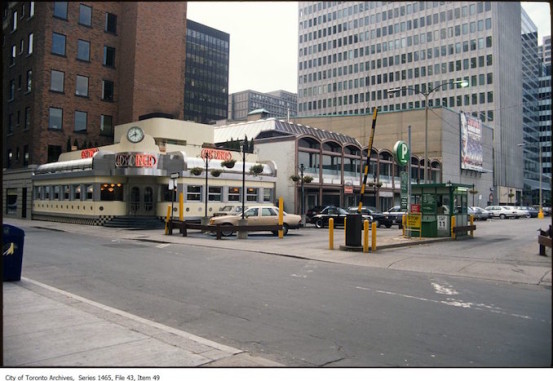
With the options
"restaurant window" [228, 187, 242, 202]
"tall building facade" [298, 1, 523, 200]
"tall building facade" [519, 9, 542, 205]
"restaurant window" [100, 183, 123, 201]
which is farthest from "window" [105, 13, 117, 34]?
"restaurant window" [228, 187, 242, 202]

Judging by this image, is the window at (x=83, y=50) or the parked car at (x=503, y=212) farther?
the parked car at (x=503, y=212)

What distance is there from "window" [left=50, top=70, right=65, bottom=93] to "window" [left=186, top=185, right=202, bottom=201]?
1626cm

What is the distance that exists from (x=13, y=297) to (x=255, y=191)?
27757mm

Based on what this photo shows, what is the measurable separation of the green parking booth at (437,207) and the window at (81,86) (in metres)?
31.3

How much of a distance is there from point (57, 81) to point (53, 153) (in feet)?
21.0

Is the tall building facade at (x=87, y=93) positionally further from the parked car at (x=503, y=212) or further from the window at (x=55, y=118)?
the parked car at (x=503, y=212)

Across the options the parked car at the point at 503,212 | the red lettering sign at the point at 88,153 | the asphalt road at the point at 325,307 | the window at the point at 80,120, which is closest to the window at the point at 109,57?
the window at the point at 80,120

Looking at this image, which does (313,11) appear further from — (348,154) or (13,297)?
(348,154)

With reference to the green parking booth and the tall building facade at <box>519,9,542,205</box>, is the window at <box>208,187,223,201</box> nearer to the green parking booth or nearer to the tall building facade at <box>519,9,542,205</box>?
the green parking booth

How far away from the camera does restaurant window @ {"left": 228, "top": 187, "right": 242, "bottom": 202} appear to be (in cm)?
3309

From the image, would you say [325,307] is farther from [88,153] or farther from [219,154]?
[88,153]

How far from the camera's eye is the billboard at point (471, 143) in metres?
64.8

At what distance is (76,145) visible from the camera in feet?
126

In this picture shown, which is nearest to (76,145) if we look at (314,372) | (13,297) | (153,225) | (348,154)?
(153,225)
